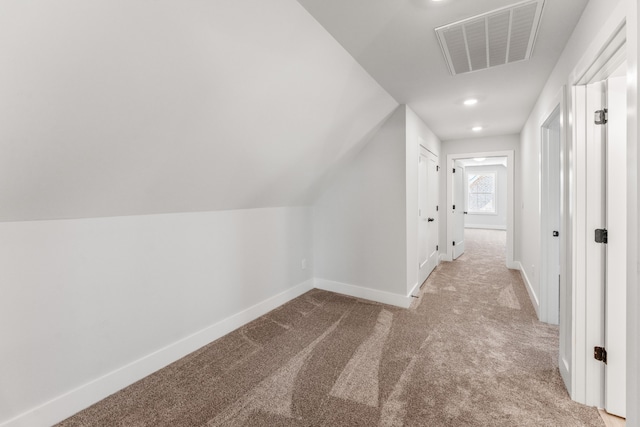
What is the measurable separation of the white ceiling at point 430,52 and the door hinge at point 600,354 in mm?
1998

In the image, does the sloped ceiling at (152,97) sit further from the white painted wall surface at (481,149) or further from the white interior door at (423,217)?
the white painted wall surface at (481,149)

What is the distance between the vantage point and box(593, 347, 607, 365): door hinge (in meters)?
1.65

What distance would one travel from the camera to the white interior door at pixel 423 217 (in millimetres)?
3838

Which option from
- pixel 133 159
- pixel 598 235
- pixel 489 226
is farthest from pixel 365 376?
pixel 489 226

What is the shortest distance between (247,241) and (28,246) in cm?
160

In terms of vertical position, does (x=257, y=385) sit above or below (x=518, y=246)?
below

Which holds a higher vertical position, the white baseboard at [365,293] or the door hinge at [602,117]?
the door hinge at [602,117]

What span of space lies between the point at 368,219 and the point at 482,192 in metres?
9.12

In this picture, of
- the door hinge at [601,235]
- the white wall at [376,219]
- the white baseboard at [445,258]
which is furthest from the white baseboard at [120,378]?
the white baseboard at [445,258]

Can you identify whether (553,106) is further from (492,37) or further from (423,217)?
(423,217)

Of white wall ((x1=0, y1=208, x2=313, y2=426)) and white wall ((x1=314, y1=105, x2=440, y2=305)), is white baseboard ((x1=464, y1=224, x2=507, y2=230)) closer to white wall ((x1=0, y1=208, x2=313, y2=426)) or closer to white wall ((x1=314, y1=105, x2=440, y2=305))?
white wall ((x1=314, y1=105, x2=440, y2=305))

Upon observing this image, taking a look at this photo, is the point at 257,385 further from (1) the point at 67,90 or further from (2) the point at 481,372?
(1) the point at 67,90

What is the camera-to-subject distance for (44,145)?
130 centimetres

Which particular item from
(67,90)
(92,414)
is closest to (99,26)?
(67,90)
